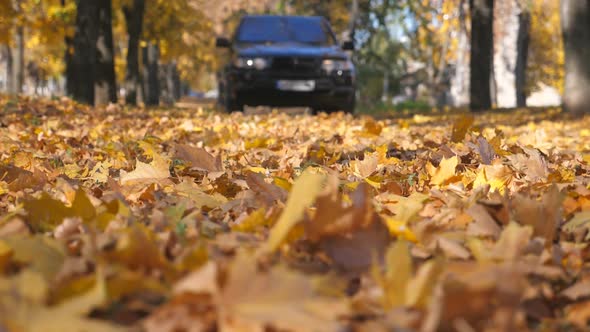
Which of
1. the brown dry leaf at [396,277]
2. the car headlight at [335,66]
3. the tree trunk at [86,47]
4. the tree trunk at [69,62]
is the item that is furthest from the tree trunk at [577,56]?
the brown dry leaf at [396,277]

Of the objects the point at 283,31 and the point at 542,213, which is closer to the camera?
the point at 542,213

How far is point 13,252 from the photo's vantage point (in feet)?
4.19

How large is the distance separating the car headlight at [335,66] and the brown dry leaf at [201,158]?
844 centimetres

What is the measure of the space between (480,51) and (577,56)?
4081mm

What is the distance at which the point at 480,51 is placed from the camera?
51.2 feet

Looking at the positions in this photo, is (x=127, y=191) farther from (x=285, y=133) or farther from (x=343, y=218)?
(x=285, y=133)

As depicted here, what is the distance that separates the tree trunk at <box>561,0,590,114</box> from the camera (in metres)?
11.5

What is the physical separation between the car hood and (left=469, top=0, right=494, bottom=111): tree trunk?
4.94 m

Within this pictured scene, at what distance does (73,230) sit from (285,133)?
14.8 feet

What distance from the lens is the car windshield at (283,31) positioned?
12.1 metres

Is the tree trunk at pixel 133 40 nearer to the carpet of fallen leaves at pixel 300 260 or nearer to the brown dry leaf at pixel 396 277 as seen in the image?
the carpet of fallen leaves at pixel 300 260

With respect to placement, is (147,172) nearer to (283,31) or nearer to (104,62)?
(283,31)

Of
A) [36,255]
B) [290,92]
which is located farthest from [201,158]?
[290,92]

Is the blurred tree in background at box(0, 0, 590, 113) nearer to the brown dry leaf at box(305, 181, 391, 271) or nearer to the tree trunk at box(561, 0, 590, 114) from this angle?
the tree trunk at box(561, 0, 590, 114)
